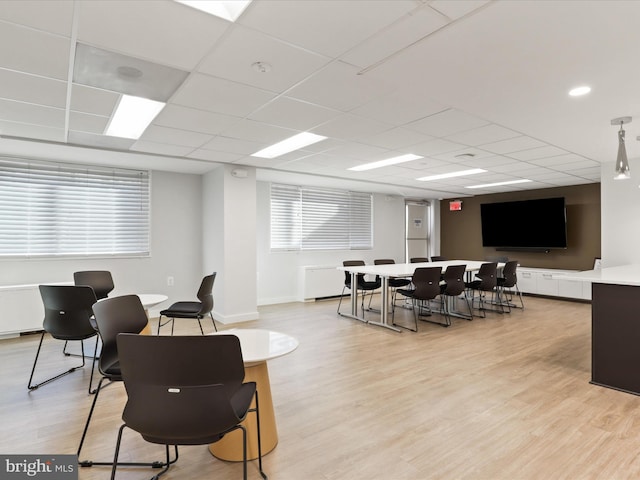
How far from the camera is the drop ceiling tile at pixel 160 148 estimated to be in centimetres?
436

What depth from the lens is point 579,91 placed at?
9.23 ft

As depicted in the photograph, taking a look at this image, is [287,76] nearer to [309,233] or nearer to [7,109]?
[7,109]

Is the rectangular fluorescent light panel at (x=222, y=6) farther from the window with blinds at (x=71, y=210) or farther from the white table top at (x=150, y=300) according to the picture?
the window with blinds at (x=71, y=210)

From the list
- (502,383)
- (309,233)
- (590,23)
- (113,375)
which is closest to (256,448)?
(113,375)

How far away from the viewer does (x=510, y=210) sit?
8.69 meters

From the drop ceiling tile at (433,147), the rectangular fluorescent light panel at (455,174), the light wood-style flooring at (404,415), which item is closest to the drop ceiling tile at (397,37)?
the drop ceiling tile at (433,147)

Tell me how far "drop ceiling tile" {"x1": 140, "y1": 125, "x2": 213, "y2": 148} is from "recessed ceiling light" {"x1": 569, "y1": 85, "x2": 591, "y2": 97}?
3.53 meters

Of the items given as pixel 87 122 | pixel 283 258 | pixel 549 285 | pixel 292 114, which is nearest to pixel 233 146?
pixel 292 114

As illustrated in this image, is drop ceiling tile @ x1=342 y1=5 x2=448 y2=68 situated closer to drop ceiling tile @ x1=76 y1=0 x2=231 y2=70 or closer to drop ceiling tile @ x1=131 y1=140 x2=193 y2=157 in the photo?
drop ceiling tile @ x1=76 y1=0 x2=231 y2=70

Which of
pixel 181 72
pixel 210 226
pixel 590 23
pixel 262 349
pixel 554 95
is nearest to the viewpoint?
pixel 590 23

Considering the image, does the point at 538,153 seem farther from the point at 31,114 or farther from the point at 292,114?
the point at 31,114

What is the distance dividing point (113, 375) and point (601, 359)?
417 cm

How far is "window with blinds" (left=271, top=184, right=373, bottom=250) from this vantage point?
24.4ft

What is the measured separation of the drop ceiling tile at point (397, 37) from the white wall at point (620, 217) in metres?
4.92
